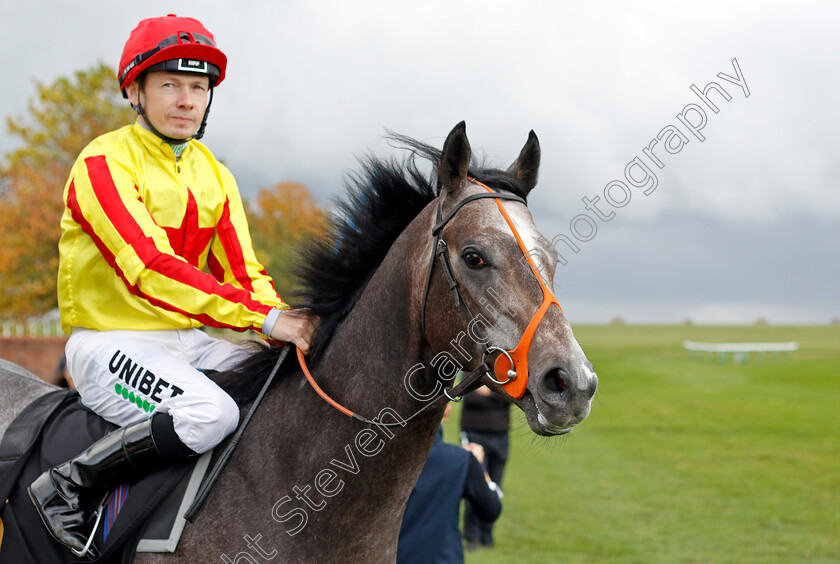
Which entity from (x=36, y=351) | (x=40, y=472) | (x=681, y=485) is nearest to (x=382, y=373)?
(x=40, y=472)

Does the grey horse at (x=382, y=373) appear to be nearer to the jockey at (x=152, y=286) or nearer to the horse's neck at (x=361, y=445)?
the horse's neck at (x=361, y=445)

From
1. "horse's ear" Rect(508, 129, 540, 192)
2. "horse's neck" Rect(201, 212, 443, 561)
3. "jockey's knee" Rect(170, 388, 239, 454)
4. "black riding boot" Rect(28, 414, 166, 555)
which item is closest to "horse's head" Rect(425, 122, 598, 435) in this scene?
"horse's neck" Rect(201, 212, 443, 561)

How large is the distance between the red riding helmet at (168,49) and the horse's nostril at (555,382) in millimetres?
1840

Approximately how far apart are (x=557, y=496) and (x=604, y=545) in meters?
2.51

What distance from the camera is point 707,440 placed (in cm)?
1459

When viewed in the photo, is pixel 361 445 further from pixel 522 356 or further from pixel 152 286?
pixel 152 286

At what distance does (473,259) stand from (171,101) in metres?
1.43

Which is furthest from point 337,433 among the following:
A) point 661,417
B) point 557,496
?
point 661,417

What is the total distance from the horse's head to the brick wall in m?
20.3

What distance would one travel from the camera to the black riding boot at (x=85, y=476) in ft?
7.88

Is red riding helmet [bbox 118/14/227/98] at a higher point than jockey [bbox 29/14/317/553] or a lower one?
higher

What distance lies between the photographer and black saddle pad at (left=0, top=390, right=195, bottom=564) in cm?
240

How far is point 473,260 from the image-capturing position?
2.22m

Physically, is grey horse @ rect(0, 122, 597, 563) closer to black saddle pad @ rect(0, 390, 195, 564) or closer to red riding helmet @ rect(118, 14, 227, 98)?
black saddle pad @ rect(0, 390, 195, 564)
